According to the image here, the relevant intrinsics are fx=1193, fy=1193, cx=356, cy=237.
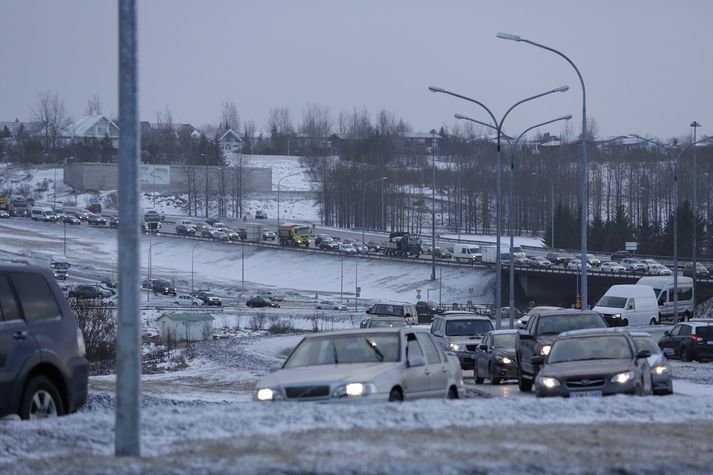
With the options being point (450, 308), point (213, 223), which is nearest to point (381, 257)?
point (450, 308)

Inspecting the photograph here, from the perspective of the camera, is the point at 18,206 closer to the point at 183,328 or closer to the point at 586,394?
the point at 183,328

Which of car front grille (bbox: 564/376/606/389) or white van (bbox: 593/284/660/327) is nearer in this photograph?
car front grille (bbox: 564/376/606/389)

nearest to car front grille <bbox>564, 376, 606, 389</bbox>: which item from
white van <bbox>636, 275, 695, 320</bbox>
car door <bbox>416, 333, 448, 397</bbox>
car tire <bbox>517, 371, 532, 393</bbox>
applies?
car door <bbox>416, 333, 448, 397</bbox>

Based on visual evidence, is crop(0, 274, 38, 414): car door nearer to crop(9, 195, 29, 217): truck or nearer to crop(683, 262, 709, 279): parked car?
crop(683, 262, 709, 279): parked car

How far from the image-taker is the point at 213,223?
5837 inches

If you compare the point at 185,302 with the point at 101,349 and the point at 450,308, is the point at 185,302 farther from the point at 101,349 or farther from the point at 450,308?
the point at 101,349

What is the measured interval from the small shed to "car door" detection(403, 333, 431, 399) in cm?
4373

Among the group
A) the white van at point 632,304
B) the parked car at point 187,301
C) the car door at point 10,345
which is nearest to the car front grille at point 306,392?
the car door at point 10,345

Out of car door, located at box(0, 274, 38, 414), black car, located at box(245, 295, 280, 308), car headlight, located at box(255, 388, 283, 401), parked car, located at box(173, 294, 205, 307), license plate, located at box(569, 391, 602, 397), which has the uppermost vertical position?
car door, located at box(0, 274, 38, 414)

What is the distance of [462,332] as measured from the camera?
3622 centimetres

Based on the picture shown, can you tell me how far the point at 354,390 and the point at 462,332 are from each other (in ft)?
73.5

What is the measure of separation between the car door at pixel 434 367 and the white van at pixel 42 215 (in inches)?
5126

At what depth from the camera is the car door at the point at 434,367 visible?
52.6 ft

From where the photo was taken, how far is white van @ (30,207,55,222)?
141875mm
